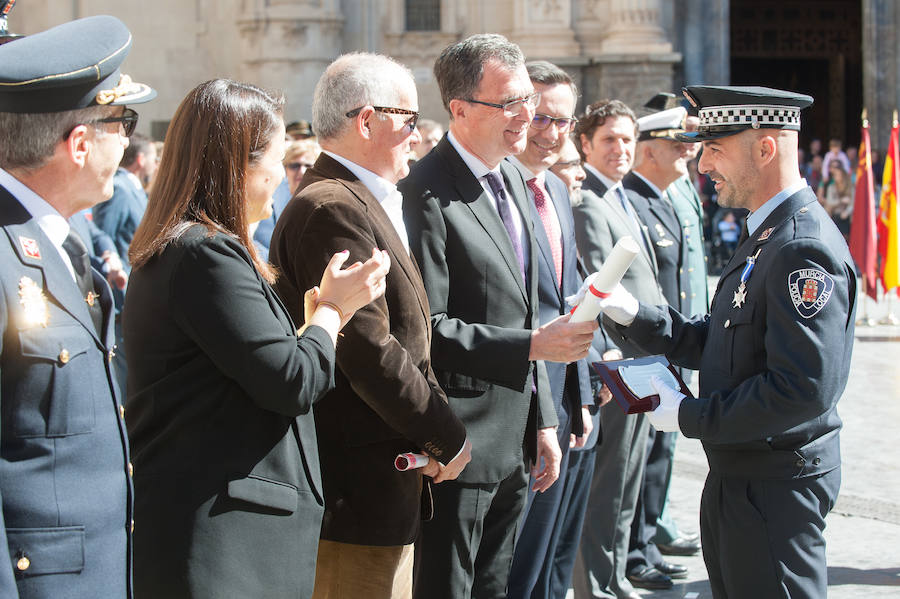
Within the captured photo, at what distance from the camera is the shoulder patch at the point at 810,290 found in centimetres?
288

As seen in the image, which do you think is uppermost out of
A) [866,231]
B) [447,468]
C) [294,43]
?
[294,43]

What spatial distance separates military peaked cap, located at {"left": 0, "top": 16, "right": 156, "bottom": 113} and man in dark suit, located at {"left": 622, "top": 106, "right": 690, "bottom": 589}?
11.1ft

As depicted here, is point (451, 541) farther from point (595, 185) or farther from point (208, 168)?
point (595, 185)

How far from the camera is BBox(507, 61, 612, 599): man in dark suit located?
12.6 feet

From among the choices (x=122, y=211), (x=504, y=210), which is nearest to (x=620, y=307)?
(x=504, y=210)

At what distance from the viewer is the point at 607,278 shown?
10.3 feet

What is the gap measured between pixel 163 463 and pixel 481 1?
14662 mm

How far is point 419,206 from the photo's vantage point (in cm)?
341

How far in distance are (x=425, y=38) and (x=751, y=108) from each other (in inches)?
539

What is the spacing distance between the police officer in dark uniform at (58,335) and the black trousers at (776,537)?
1.62 meters

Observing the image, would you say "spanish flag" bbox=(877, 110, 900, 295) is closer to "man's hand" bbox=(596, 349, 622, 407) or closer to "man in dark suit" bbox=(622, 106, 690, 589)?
"man in dark suit" bbox=(622, 106, 690, 589)

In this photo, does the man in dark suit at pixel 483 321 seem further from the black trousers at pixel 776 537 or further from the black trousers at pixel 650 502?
the black trousers at pixel 650 502

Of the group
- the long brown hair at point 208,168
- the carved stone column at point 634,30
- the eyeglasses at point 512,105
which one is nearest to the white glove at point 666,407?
the eyeglasses at point 512,105

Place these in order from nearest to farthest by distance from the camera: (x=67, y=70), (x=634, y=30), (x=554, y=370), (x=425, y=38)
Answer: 1. (x=67, y=70)
2. (x=554, y=370)
3. (x=634, y=30)
4. (x=425, y=38)
